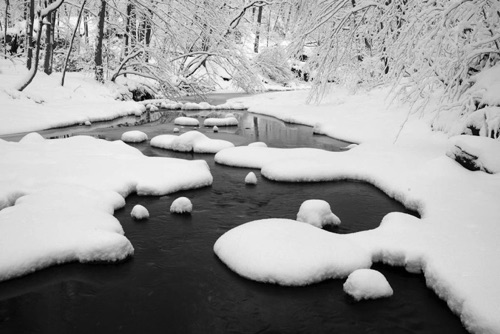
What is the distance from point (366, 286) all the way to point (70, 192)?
4.06 metres

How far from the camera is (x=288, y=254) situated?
383 cm

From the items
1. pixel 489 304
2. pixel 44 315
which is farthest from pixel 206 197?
pixel 489 304

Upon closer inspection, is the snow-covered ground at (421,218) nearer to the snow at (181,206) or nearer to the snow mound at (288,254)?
the snow mound at (288,254)

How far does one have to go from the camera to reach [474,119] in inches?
276

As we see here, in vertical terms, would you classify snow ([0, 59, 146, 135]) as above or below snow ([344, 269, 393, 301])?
above

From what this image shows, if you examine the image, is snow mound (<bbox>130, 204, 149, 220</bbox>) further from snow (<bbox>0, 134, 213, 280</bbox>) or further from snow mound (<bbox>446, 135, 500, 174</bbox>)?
snow mound (<bbox>446, 135, 500, 174</bbox>)

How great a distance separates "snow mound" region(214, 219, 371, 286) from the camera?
12.2ft

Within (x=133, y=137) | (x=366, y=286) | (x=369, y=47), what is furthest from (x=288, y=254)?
(x=133, y=137)

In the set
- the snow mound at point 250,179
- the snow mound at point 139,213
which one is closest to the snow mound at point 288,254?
the snow mound at point 139,213

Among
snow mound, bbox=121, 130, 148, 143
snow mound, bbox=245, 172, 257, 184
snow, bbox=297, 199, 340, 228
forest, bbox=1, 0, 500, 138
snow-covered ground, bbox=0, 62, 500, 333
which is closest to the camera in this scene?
snow-covered ground, bbox=0, 62, 500, 333

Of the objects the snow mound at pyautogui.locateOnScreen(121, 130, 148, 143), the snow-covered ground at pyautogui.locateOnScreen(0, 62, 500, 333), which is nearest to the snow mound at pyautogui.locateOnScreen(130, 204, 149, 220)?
the snow-covered ground at pyautogui.locateOnScreen(0, 62, 500, 333)

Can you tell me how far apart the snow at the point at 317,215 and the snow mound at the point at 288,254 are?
488 millimetres

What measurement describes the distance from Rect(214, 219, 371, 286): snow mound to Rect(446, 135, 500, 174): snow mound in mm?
3393

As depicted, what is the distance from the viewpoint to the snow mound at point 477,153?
6.01m
